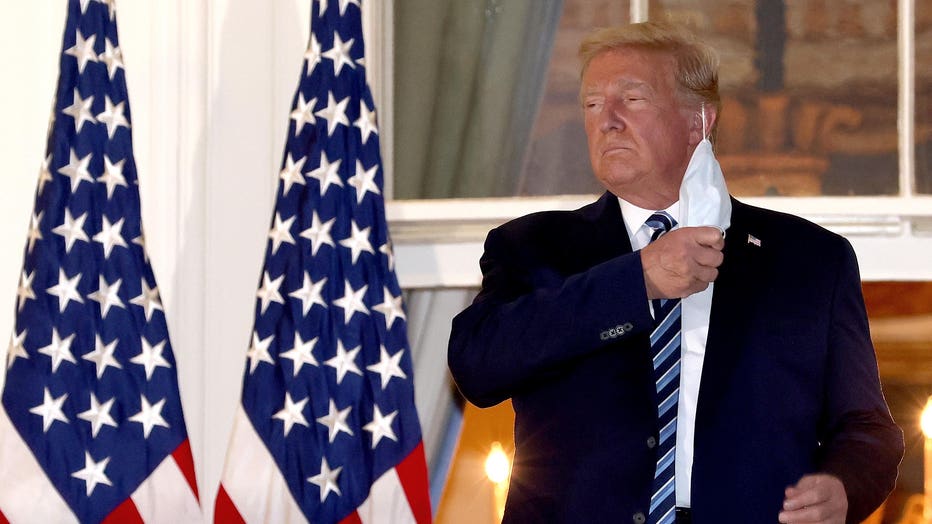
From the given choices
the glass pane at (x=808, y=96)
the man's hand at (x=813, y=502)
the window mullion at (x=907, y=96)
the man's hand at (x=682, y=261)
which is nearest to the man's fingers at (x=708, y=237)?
the man's hand at (x=682, y=261)

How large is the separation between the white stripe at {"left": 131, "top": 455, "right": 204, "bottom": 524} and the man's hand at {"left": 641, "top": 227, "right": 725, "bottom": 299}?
4.75 feet

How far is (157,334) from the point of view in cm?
279

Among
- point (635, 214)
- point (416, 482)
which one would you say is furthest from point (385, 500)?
point (635, 214)

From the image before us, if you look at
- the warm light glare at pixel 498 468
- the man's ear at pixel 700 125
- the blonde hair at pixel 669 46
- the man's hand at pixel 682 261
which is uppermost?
the blonde hair at pixel 669 46

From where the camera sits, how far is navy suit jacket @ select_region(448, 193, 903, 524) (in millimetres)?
1736

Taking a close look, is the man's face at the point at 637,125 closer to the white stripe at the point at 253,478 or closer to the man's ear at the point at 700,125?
the man's ear at the point at 700,125

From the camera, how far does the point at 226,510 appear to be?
9.13 ft

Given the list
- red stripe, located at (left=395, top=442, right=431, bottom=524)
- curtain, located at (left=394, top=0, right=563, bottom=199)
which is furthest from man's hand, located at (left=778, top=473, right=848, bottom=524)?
curtain, located at (left=394, top=0, right=563, bottom=199)

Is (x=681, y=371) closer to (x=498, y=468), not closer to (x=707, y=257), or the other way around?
(x=707, y=257)

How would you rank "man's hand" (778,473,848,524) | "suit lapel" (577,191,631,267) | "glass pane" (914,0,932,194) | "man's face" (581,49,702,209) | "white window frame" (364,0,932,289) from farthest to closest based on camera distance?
"glass pane" (914,0,932,194)
"white window frame" (364,0,932,289)
"man's face" (581,49,702,209)
"suit lapel" (577,191,631,267)
"man's hand" (778,473,848,524)

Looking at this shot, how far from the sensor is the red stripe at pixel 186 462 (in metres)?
2.74

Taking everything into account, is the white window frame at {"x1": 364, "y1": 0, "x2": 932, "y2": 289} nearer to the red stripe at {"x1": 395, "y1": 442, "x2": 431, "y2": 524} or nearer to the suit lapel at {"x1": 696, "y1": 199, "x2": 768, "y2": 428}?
the red stripe at {"x1": 395, "y1": 442, "x2": 431, "y2": 524}

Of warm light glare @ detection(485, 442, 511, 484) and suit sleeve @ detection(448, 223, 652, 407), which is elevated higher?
suit sleeve @ detection(448, 223, 652, 407)

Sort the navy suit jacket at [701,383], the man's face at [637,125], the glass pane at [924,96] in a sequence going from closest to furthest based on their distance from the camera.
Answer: the navy suit jacket at [701,383]
the man's face at [637,125]
the glass pane at [924,96]
